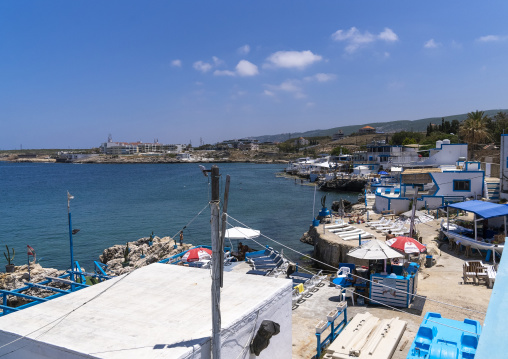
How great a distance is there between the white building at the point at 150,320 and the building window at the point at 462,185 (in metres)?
26.1

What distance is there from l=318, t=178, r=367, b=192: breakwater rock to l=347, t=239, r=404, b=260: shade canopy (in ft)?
172

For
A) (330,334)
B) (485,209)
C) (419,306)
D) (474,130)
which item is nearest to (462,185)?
(485,209)

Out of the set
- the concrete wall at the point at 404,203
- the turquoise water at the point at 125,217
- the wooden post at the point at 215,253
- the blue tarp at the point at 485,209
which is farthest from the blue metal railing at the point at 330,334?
the concrete wall at the point at 404,203

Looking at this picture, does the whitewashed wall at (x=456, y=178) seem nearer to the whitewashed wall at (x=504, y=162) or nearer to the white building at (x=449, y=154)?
the whitewashed wall at (x=504, y=162)

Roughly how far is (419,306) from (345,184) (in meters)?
55.0

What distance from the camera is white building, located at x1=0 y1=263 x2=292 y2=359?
19.2 feet

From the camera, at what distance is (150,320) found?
6.85 metres

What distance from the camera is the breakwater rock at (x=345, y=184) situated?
65250mm

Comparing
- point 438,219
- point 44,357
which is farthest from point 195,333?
point 438,219

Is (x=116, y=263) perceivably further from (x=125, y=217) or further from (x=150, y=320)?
(x=125, y=217)

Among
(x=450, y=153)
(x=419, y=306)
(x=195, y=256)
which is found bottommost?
(x=419, y=306)

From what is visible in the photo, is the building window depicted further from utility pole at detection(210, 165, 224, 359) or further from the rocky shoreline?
utility pole at detection(210, 165, 224, 359)

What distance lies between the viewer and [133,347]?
5.80 meters

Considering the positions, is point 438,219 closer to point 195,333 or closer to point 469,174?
point 469,174
